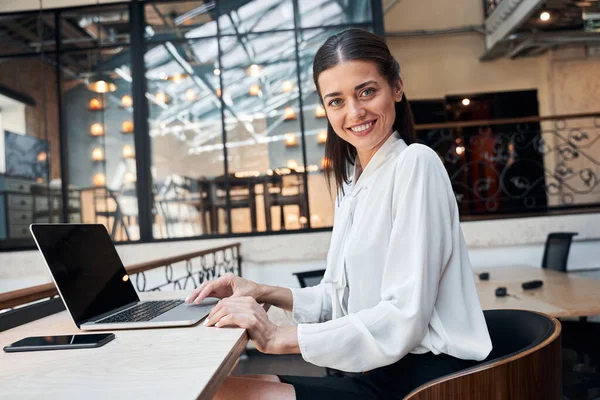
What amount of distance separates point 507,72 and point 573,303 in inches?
292

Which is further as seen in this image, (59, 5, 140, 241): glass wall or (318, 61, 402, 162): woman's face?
(59, 5, 140, 241): glass wall

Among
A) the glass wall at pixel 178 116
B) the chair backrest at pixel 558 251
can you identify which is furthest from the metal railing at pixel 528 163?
the chair backrest at pixel 558 251

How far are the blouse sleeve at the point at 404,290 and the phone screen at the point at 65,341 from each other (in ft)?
1.26

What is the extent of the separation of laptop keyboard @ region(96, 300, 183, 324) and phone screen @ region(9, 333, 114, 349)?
0.39 feet

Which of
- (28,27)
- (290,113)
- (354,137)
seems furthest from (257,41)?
(354,137)

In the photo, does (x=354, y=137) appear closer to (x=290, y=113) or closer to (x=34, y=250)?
(x=290, y=113)

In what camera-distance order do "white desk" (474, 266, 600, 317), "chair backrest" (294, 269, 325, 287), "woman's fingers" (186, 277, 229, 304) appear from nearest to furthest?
1. "woman's fingers" (186, 277, 229, 304)
2. "white desk" (474, 266, 600, 317)
3. "chair backrest" (294, 269, 325, 287)

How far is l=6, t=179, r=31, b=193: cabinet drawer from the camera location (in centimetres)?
570

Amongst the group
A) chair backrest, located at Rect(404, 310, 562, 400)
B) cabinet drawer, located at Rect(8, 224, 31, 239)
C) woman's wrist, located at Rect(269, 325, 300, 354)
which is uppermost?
cabinet drawer, located at Rect(8, 224, 31, 239)

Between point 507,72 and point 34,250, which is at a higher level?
point 507,72

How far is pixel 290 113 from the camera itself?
5.62m

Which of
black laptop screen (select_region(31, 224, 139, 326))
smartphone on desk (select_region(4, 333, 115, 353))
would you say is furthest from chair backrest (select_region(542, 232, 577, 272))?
smartphone on desk (select_region(4, 333, 115, 353))

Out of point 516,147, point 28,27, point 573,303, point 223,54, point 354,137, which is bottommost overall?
point 573,303

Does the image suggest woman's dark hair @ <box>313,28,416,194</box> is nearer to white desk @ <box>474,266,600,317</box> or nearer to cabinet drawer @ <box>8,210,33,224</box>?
white desk @ <box>474,266,600,317</box>
